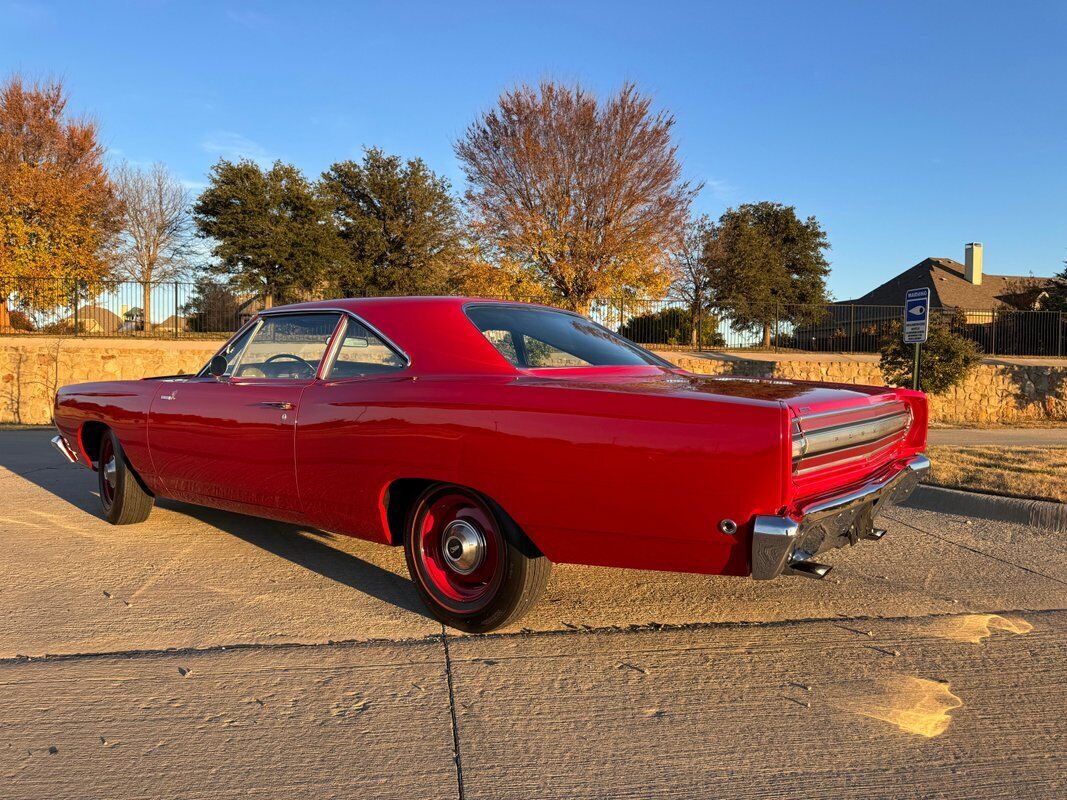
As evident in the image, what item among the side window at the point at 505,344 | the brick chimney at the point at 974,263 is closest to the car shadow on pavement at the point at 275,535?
the side window at the point at 505,344

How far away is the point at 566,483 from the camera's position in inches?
109

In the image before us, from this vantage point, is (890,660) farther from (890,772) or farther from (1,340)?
(1,340)

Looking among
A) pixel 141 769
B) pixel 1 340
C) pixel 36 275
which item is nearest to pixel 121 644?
pixel 141 769

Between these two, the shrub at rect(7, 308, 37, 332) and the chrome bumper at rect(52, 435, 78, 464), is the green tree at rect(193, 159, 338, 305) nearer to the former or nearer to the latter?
the shrub at rect(7, 308, 37, 332)

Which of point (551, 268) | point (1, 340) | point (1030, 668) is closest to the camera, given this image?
point (1030, 668)

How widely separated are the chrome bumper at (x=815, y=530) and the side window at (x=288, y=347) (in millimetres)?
2313

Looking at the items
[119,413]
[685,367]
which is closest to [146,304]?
[685,367]

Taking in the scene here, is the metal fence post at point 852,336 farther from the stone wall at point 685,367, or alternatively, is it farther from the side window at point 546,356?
the side window at point 546,356

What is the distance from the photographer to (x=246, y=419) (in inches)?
152

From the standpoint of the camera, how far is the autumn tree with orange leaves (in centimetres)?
2194

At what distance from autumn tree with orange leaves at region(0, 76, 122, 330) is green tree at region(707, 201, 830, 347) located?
1944cm

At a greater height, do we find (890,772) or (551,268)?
(551,268)

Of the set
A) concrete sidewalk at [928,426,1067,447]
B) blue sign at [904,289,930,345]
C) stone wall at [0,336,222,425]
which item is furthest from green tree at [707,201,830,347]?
stone wall at [0,336,222,425]

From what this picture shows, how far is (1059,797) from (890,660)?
92cm
